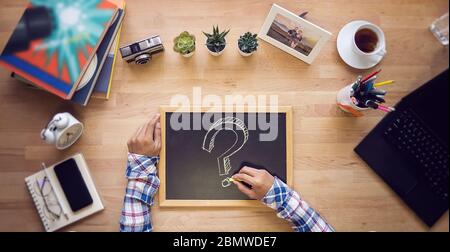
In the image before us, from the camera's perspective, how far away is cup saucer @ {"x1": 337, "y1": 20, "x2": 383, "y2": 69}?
1.14m

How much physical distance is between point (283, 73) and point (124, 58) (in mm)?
444

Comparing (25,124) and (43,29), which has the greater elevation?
(43,29)

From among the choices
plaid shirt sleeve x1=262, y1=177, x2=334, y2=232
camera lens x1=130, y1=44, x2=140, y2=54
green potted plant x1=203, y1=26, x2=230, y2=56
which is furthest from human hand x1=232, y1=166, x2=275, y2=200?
camera lens x1=130, y1=44, x2=140, y2=54

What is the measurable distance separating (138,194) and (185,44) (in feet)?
1.40

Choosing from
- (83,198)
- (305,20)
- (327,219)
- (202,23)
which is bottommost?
(83,198)

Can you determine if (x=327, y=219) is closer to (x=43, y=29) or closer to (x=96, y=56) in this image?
(x=96, y=56)

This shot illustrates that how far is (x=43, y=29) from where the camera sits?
1.10 metres

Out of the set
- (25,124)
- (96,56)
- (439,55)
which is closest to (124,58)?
(96,56)

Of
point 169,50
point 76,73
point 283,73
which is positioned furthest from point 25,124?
point 283,73

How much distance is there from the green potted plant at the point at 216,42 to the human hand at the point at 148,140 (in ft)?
0.78

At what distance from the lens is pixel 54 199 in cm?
115

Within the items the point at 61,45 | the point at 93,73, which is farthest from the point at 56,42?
the point at 93,73

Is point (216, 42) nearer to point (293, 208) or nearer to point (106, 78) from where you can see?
point (106, 78)

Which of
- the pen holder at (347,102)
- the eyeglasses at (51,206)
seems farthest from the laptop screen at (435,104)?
the eyeglasses at (51,206)
